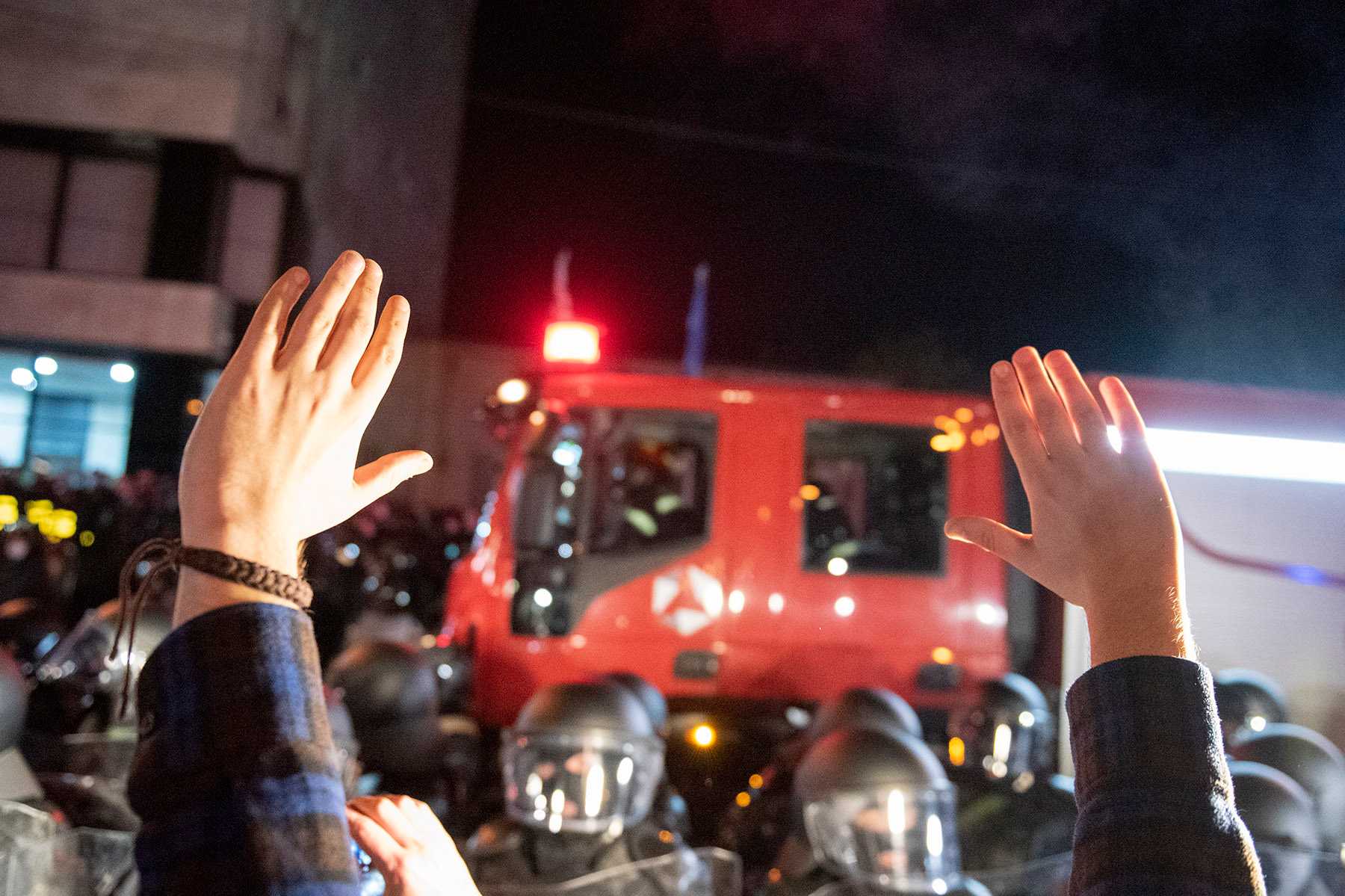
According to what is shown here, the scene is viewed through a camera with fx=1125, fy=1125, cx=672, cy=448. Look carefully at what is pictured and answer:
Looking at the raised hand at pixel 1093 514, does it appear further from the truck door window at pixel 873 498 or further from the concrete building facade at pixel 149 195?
the concrete building facade at pixel 149 195

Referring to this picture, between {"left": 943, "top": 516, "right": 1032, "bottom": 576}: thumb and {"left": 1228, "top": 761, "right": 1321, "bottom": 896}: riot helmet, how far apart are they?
252cm

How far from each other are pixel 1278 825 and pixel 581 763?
7.65 feet

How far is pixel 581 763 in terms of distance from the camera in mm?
4160

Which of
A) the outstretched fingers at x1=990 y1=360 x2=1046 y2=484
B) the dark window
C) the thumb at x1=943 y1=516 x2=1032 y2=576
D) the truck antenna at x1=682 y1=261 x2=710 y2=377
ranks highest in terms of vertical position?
the truck antenna at x1=682 y1=261 x2=710 y2=377

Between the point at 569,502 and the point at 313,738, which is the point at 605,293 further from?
the point at 313,738

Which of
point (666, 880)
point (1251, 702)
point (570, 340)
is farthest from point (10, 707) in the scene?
point (1251, 702)

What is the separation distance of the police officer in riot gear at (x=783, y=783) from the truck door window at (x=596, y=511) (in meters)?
1.20

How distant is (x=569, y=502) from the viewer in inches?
235

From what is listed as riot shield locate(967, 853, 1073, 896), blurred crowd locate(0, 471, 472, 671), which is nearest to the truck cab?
riot shield locate(967, 853, 1073, 896)

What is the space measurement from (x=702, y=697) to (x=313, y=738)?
522 centimetres

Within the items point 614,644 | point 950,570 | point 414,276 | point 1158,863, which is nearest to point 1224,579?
point 950,570

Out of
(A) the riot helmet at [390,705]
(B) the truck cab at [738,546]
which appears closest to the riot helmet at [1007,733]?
(B) the truck cab at [738,546]

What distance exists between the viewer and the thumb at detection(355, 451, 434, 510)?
1.15m

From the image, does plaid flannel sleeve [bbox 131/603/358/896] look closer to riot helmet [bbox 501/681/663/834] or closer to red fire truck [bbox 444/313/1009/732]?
riot helmet [bbox 501/681/663/834]
